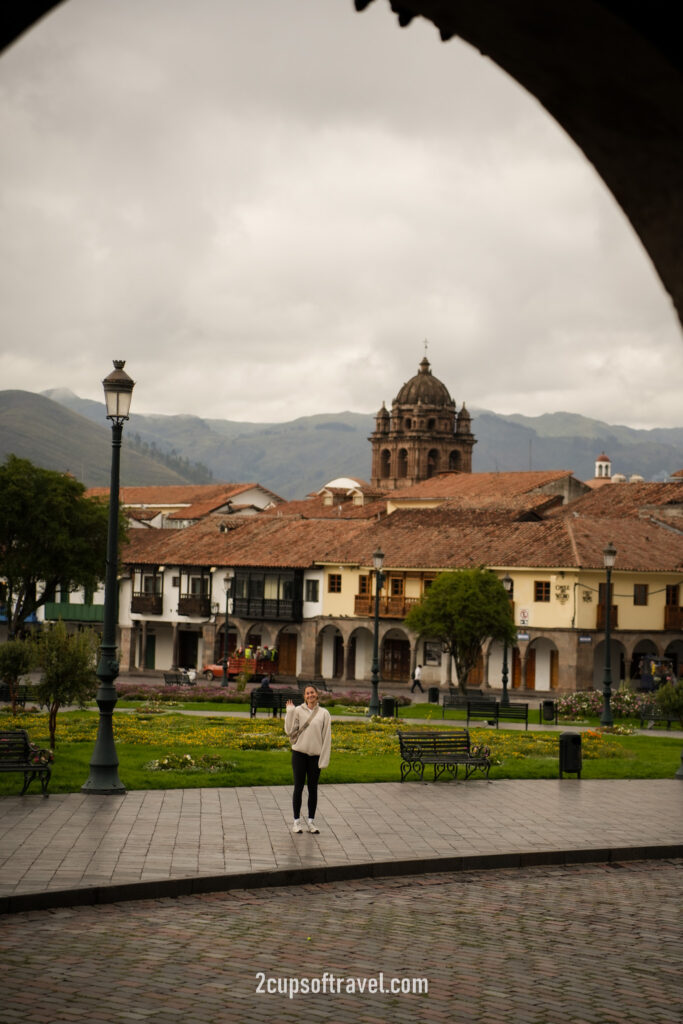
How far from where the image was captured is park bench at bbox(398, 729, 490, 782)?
19.6 meters

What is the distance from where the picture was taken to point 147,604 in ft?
221

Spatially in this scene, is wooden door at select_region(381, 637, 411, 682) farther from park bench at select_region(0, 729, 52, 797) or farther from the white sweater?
the white sweater

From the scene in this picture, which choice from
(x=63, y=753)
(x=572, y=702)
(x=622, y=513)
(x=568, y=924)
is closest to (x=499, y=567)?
(x=622, y=513)

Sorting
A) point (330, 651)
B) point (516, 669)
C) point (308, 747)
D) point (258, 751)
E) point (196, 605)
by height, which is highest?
point (196, 605)

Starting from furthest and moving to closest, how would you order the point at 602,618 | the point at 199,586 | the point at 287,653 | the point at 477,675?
the point at 199,586 < the point at 287,653 < the point at 477,675 < the point at 602,618

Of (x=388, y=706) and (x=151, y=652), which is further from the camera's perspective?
(x=151, y=652)

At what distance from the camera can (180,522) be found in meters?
88.7

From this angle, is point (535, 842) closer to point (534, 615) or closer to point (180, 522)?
point (534, 615)

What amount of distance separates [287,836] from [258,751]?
9.24 m

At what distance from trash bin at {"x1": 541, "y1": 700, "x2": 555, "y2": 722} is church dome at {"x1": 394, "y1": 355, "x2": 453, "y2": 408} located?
310 ft

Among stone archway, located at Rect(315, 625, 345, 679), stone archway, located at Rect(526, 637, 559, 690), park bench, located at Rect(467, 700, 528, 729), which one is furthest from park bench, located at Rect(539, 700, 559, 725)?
stone archway, located at Rect(315, 625, 345, 679)

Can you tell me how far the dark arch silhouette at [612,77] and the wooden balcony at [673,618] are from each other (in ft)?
177

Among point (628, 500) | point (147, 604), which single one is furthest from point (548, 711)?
point (147, 604)
